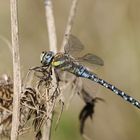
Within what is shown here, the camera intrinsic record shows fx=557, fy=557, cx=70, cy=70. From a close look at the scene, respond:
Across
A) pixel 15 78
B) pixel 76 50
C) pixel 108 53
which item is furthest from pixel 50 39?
pixel 108 53

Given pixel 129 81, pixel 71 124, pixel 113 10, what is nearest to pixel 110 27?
pixel 113 10

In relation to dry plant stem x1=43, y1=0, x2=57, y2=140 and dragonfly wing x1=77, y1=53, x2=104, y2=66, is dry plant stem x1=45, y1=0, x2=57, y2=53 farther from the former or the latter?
dragonfly wing x1=77, y1=53, x2=104, y2=66

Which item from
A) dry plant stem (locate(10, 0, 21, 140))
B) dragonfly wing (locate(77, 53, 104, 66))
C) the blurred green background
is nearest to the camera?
dry plant stem (locate(10, 0, 21, 140))

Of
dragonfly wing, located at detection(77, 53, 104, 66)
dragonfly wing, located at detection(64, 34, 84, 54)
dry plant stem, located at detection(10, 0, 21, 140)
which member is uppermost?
dragonfly wing, located at detection(64, 34, 84, 54)

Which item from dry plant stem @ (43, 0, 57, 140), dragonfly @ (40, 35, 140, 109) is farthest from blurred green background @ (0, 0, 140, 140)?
dry plant stem @ (43, 0, 57, 140)

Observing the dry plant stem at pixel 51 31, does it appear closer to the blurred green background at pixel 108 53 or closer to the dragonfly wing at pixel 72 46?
the dragonfly wing at pixel 72 46

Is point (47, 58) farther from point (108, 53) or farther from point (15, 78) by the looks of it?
point (108, 53)

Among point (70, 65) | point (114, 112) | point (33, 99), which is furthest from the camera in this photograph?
point (114, 112)

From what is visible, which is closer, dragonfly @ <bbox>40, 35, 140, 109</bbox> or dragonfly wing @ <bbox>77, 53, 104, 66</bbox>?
dragonfly @ <bbox>40, 35, 140, 109</bbox>

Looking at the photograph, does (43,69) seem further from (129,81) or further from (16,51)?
(129,81)
